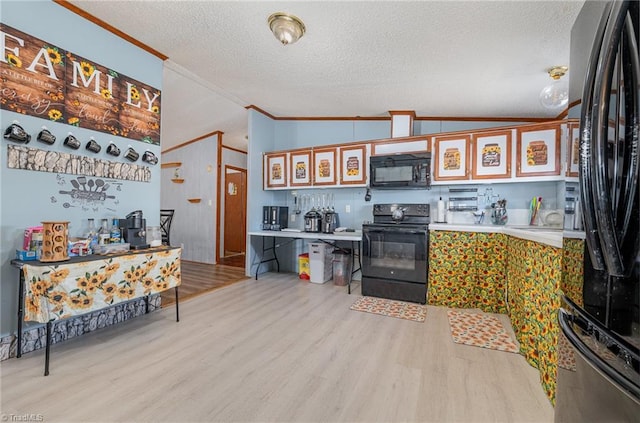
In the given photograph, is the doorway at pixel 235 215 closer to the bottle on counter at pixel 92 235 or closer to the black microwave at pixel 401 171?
the black microwave at pixel 401 171

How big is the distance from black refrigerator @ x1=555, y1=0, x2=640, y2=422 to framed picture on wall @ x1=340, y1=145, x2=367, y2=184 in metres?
2.90

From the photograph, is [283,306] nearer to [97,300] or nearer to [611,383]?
[97,300]

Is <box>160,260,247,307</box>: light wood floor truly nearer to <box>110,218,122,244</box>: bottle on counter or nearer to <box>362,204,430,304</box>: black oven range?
<box>110,218,122,244</box>: bottle on counter

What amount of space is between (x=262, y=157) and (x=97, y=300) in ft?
9.74

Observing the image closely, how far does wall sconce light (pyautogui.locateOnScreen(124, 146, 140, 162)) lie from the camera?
254 centimetres

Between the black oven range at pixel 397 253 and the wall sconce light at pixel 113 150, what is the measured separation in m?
2.67

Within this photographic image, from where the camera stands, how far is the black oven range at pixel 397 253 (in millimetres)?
3057

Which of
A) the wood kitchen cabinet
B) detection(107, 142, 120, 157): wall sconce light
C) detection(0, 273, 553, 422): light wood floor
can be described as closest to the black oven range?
the wood kitchen cabinet

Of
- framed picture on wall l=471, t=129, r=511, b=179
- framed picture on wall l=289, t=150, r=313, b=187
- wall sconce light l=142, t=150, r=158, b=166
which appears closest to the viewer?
wall sconce light l=142, t=150, r=158, b=166

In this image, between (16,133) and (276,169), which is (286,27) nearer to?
(16,133)

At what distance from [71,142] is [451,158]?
3716 mm

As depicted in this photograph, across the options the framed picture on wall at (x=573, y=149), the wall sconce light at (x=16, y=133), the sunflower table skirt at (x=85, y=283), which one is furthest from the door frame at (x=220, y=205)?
the framed picture on wall at (x=573, y=149)

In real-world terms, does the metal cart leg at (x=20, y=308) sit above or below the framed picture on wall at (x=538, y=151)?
below

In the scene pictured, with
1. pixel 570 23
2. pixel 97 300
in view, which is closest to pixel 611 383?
A: pixel 570 23
